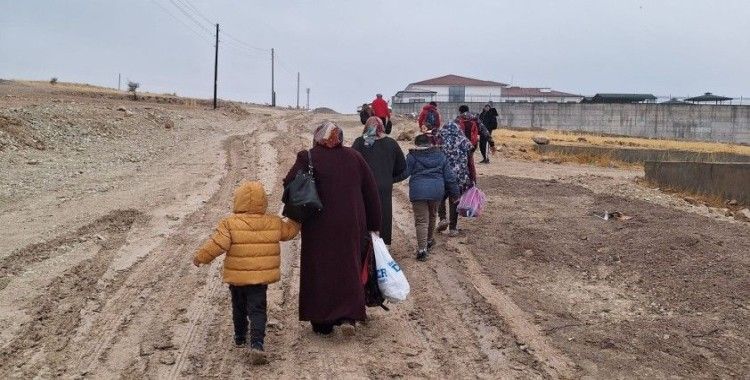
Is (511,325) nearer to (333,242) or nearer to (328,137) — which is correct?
(333,242)

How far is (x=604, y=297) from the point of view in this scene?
760cm

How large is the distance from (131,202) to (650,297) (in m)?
8.04

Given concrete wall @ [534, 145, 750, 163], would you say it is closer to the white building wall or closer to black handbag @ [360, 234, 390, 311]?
black handbag @ [360, 234, 390, 311]

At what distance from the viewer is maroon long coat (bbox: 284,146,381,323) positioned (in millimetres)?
5895

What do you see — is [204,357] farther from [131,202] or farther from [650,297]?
[131,202]

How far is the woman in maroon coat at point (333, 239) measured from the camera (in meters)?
5.89

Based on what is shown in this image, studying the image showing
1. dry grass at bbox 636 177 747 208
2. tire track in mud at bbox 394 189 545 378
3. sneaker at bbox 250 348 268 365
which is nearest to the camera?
sneaker at bbox 250 348 268 365

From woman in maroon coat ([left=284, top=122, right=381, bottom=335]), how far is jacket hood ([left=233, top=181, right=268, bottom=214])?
17.2 inches

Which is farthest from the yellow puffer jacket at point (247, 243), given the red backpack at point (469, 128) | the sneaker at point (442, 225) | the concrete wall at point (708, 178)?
the concrete wall at point (708, 178)

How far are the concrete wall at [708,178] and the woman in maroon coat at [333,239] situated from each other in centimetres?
1330

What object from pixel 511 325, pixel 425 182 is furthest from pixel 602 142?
pixel 511 325

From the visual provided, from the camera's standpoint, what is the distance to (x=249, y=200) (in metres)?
5.48

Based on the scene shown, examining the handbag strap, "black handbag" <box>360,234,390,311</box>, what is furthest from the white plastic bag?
the handbag strap

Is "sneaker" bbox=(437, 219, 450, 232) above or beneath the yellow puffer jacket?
beneath
